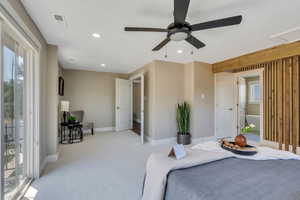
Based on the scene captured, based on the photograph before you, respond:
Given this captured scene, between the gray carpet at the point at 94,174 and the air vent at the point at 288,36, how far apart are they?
328cm

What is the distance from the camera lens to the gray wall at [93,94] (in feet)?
16.9

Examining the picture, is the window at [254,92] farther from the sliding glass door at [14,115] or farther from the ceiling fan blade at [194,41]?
the sliding glass door at [14,115]

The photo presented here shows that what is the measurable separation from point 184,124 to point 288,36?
109 inches

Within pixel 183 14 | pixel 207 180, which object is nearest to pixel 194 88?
pixel 183 14

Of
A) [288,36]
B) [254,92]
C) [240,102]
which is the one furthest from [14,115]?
[254,92]

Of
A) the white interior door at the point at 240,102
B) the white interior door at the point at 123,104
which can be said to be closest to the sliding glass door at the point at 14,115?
the white interior door at the point at 123,104

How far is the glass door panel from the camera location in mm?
1571

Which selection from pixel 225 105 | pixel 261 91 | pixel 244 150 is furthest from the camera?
pixel 225 105

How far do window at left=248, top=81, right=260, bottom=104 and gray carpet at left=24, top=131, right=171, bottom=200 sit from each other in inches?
208

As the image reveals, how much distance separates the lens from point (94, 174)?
7.59 feet

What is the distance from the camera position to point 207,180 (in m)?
1.02

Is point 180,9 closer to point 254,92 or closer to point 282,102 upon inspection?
point 282,102

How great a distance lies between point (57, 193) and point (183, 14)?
265 cm

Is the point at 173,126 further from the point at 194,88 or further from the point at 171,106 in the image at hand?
the point at 194,88
